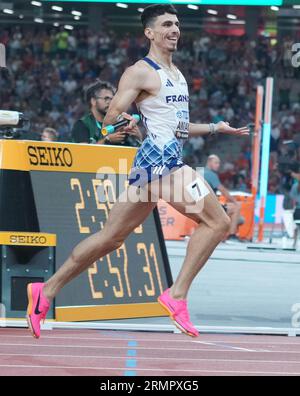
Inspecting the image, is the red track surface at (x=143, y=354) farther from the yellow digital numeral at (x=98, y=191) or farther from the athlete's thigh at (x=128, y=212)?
the yellow digital numeral at (x=98, y=191)

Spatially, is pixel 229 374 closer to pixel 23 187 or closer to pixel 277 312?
pixel 23 187

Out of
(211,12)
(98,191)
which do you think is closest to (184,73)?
(211,12)

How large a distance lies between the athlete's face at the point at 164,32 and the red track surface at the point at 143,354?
6.90 ft

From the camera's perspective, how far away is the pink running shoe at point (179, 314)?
308 inches

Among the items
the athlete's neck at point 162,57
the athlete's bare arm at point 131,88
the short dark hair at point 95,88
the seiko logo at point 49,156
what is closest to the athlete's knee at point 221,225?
the athlete's bare arm at point 131,88

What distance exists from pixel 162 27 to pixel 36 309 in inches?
82.6

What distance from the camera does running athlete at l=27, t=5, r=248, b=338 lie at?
781cm

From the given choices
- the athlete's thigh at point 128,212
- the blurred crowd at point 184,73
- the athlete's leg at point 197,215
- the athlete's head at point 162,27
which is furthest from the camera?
the blurred crowd at point 184,73

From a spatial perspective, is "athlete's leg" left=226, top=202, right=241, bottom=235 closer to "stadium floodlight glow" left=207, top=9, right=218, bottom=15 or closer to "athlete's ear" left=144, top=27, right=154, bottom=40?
"athlete's ear" left=144, top=27, right=154, bottom=40

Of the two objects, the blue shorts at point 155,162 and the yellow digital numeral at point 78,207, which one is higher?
the blue shorts at point 155,162

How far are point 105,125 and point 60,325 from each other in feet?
7.14

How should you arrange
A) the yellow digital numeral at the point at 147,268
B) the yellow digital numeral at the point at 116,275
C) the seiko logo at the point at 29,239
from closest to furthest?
the seiko logo at the point at 29,239, the yellow digital numeral at the point at 116,275, the yellow digital numeral at the point at 147,268

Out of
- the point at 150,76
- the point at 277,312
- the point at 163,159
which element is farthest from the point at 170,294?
the point at 277,312

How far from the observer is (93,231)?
10312 millimetres
